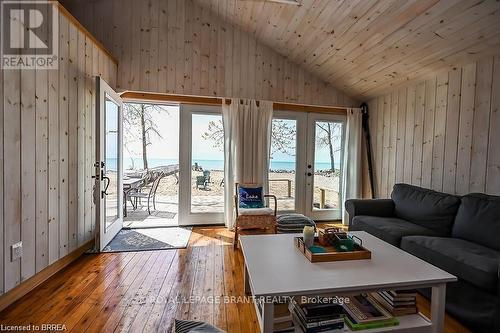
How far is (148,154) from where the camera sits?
568 cm

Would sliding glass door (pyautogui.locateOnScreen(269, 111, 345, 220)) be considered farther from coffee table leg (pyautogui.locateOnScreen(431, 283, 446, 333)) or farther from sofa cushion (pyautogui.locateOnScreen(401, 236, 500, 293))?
coffee table leg (pyautogui.locateOnScreen(431, 283, 446, 333))

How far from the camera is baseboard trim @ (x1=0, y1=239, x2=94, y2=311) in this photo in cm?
181

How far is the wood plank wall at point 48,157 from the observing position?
5.86ft

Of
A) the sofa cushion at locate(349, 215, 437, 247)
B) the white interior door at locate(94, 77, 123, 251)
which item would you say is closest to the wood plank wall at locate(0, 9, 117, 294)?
the white interior door at locate(94, 77, 123, 251)

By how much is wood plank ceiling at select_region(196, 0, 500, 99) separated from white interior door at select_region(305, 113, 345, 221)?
2.10 feet

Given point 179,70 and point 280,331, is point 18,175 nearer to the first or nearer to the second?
point 280,331

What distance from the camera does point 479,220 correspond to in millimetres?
2119

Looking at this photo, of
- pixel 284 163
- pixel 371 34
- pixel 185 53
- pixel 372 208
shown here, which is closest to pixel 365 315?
pixel 372 208

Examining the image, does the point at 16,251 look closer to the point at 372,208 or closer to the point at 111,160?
the point at 111,160

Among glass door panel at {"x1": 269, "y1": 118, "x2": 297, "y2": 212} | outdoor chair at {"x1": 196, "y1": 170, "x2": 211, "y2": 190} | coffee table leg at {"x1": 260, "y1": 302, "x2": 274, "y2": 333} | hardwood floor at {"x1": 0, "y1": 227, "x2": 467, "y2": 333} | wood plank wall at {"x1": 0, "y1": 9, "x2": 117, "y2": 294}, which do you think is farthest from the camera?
glass door panel at {"x1": 269, "y1": 118, "x2": 297, "y2": 212}

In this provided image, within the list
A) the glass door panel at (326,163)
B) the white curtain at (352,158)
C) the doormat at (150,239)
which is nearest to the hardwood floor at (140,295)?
the doormat at (150,239)

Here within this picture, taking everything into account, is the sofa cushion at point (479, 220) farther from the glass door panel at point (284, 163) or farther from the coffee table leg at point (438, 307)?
the glass door panel at point (284, 163)

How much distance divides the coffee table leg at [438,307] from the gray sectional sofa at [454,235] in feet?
1.32

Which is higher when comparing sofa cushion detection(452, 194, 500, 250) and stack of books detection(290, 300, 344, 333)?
sofa cushion detection(452, 194, 500, 250)
